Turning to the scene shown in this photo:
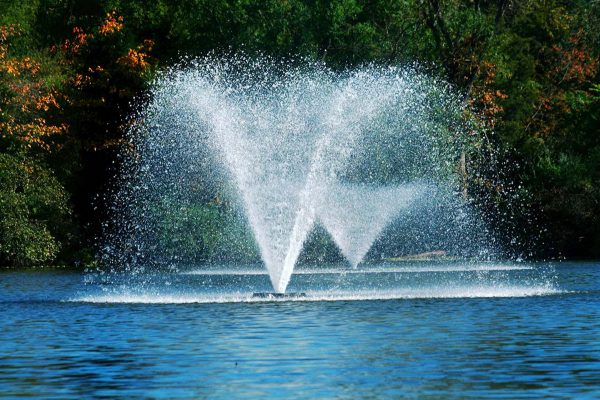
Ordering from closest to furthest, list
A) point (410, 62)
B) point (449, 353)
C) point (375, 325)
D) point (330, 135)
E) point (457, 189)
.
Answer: point (449, 353)
point (375, 325)
point (330, 135)
point (457, 189)
point (410, 62)

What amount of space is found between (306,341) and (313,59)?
175 feet

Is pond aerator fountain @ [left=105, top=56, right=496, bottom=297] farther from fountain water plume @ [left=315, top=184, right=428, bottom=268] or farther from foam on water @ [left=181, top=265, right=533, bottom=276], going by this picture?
foam on water @ [left=181, top=265, right=533, bottom=276]

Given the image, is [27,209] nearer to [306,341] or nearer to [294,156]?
[294,156]

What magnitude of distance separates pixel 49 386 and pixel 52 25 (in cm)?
6374

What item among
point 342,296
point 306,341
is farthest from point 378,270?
point 306,341

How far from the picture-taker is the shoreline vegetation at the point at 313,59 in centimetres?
7169

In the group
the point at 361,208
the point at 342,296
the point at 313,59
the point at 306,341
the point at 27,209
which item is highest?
the point at 306,341

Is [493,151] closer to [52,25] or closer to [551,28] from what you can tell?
[551,28]

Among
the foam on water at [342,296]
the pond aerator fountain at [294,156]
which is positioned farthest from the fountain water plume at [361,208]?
the foam on water at [342,296]


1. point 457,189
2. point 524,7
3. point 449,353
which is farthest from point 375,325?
point 524,7

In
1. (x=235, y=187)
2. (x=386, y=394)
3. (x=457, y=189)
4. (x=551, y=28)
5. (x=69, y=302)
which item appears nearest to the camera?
Result: (x=386, y=394)

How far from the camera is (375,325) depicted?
30.2 metres

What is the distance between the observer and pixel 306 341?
26.6 m

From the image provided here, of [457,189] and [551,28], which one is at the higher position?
[551,28]
